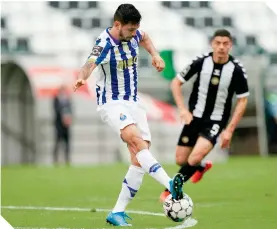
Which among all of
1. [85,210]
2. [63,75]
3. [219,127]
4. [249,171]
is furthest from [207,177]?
[63,75]

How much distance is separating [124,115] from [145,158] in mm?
453

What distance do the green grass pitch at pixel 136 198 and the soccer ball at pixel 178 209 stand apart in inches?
6.4

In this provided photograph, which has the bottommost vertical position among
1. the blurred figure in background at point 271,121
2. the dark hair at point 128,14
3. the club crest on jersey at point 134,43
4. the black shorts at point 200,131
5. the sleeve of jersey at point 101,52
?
the blurred figure in background at point 271,121

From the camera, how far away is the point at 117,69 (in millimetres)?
7641

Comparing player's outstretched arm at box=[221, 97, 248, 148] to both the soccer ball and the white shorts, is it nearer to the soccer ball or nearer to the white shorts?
the white shorts

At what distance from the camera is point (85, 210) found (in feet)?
29.0

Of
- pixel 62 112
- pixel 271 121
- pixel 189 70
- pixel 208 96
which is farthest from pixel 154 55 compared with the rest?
pixel 271 121

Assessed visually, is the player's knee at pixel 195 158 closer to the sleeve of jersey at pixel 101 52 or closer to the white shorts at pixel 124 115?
the white shorts at pixel 124 115

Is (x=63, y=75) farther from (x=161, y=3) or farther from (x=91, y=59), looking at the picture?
(x=91, y=59)

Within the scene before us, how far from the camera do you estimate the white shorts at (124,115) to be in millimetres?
7465

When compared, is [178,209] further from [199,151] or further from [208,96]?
[208,96]

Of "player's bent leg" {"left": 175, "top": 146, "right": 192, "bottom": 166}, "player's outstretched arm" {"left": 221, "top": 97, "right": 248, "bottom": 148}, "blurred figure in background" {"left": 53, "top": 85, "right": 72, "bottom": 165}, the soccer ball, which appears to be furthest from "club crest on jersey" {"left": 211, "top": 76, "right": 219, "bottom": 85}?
"blurred figure in background" {"left": 53, "top": 85, "right": 72, "bottom": 165}

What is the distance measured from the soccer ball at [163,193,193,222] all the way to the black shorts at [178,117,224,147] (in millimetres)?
2718

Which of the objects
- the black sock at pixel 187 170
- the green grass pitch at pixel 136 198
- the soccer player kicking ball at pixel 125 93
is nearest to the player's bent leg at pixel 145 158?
the soccer player kicking ball at pixel 125 93
